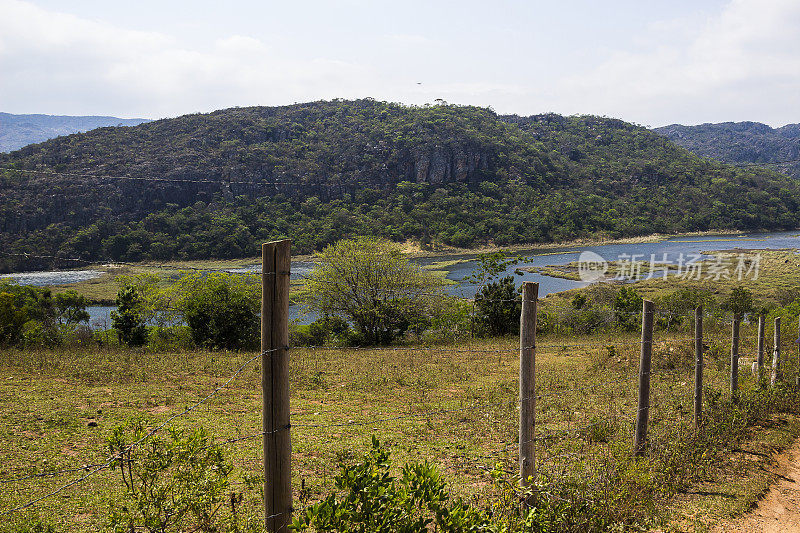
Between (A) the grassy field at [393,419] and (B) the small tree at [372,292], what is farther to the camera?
(B) the small tree at [372,292]

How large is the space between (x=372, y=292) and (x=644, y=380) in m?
16.8

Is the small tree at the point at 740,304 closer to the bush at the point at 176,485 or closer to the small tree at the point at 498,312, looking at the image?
the small tree at the point at 498,312

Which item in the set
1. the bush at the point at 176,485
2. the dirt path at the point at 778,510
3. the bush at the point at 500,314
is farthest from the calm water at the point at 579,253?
the bush at the point at 176,485

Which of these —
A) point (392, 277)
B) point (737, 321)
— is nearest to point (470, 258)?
point (392, 277)

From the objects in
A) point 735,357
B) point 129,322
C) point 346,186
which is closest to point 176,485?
point 735,357

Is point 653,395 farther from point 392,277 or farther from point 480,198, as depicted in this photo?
point 480,198

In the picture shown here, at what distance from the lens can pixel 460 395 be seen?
9.97m

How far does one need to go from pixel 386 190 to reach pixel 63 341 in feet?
334

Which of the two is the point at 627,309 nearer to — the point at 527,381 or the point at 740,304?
the point at 740,304

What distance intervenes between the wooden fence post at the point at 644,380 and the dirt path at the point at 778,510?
979mm

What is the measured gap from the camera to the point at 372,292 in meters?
21.4

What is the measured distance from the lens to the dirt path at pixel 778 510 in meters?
4.32

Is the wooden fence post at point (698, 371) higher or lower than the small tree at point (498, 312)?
higher

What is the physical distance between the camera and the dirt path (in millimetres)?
4324
